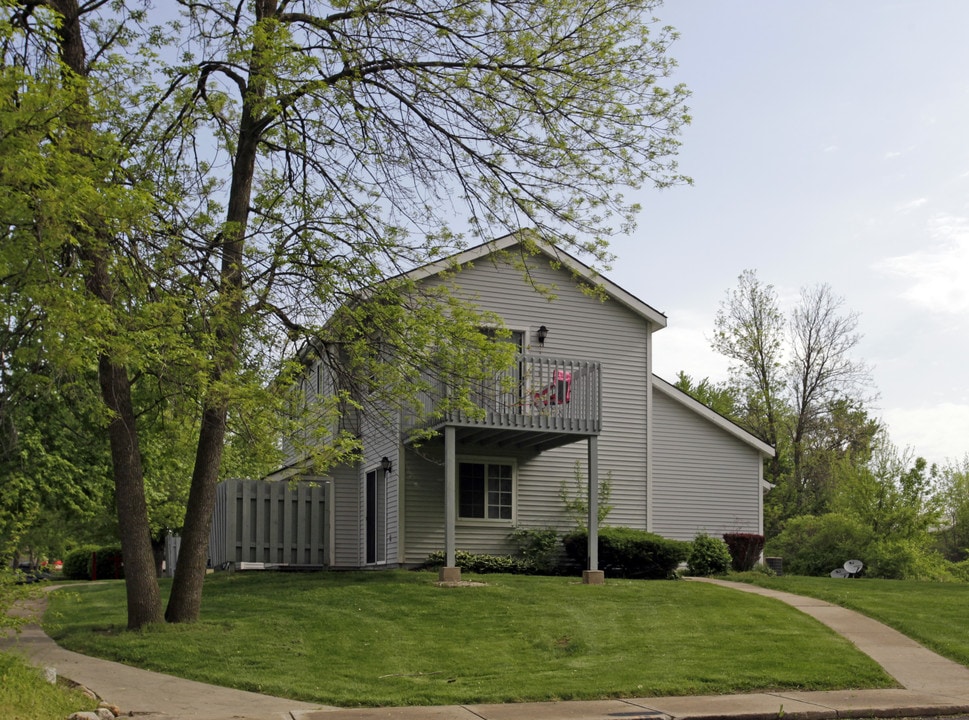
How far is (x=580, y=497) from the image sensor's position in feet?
78.6

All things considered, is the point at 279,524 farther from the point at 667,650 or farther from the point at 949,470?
the point at 949,470

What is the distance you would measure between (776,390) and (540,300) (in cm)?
2369

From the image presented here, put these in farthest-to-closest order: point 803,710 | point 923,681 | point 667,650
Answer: point 667,650, point 923,681, point 803,710

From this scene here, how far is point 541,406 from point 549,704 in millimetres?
9975

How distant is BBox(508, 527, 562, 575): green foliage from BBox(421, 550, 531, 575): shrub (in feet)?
0.84

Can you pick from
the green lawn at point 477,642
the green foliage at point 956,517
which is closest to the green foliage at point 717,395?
the green foliage at point 956,517

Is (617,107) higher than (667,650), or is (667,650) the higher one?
(617,107)

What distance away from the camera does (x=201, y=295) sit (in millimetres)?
13109

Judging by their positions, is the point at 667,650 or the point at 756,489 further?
the point at 756,489

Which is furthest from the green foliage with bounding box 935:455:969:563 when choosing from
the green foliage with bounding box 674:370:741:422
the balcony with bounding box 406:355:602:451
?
the balcony with bounding box 406:355:602:451

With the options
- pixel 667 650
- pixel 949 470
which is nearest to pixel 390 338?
pixel 667 650

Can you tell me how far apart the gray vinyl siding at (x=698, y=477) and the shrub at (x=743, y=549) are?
52.3 inches

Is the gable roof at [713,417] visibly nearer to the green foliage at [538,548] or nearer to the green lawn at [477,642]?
the green foliage at [538,548]

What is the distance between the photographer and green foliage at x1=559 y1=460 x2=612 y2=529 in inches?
936
